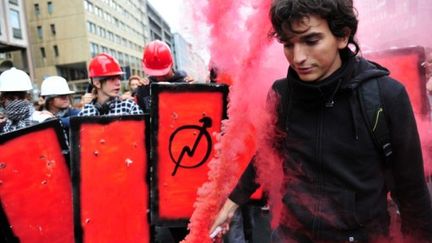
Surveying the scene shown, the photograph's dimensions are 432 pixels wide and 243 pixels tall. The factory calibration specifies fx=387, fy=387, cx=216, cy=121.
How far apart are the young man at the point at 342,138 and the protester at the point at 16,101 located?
2.45 meters

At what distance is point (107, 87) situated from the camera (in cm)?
304

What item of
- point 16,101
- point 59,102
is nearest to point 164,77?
point 16,101

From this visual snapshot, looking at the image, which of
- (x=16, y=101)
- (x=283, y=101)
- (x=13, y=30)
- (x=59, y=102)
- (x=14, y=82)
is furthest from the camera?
(x=13, y=30)

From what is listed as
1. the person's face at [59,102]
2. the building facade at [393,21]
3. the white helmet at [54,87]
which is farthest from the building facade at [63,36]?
the building facade at [393,21]

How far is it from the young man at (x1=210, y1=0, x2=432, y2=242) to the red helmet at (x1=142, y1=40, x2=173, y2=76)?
85.1 inches

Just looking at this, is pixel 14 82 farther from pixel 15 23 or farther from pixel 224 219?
pixel 15 23

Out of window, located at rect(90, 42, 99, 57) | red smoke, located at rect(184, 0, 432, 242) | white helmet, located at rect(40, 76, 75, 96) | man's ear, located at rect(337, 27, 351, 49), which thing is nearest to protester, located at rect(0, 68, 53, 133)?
white helmet, located at rect(40, 76, 75, 96)

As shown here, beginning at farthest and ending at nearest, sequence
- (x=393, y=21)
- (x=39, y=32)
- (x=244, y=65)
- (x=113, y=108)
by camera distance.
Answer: (x=39, y=32)
(x=113, y=108)
(x=393, y=21)
(x=244, y=65)

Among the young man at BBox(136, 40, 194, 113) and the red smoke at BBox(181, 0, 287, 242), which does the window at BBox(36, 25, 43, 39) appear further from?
the red smoke at BBox(181, 0, 287, 242)

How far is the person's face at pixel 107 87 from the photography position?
3041 millimetres

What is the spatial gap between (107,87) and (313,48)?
7.05ft

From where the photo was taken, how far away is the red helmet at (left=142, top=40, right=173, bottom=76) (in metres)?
3.33

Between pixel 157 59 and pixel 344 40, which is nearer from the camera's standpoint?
pixel 344 40

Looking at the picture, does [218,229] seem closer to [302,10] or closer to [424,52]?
[302,10]
